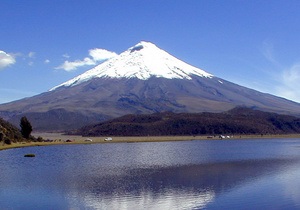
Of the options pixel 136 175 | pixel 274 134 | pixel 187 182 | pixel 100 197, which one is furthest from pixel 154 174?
pixel 274 134

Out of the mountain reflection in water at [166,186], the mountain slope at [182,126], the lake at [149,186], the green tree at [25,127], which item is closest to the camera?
the lake at [149,186]

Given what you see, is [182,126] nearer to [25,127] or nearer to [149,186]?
[25,127]

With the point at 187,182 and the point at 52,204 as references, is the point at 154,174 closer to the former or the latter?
the point at 187,182

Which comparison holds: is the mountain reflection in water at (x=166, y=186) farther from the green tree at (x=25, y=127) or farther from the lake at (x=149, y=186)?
the green tree at (x=25, y=127)

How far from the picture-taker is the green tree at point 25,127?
3920 inches

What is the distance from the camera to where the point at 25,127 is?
100 metres

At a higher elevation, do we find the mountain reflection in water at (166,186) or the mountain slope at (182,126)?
the mountain slope at (182,126)

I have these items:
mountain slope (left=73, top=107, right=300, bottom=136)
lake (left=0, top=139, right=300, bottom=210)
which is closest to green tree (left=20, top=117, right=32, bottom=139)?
lake (left=0, top=139, right=300, bottom=210)

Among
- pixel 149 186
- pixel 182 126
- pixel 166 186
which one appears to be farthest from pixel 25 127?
pixel 182 126

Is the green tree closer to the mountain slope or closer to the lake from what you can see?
the lake

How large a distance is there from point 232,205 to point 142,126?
14099 centimetres

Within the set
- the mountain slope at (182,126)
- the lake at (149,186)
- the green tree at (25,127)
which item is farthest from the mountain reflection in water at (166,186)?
the mountain slope at (182,126)

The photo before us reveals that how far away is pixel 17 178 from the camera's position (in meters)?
40.8

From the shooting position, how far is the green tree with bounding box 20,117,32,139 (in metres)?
99.6
